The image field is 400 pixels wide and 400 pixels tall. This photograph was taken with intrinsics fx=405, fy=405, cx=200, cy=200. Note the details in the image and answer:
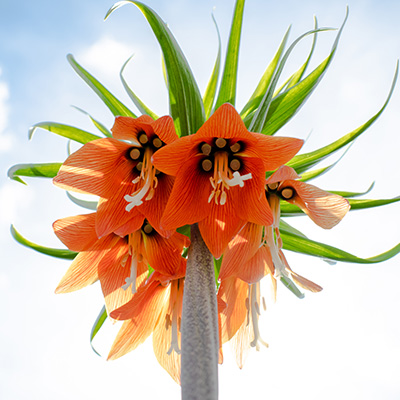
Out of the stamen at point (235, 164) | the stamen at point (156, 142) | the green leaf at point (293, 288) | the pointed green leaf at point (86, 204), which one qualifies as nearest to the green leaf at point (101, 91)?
the stamen at point (156, 142)

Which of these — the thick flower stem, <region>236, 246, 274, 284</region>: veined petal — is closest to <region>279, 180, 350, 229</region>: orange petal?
<region>236, 246, 274, 284</region>: veined petal

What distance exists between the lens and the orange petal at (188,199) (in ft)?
3.84

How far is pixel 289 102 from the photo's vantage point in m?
1.37

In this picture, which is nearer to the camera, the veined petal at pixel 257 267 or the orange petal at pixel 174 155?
the orange petal at pixel 174 155

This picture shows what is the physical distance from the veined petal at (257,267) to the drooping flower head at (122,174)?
0.95 ft

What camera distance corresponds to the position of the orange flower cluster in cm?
114

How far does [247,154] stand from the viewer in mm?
1245

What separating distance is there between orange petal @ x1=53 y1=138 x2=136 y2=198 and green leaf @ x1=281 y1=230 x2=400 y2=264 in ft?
2.05

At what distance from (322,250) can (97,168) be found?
33.2 inches

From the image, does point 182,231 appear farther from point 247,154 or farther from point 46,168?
point 46,168

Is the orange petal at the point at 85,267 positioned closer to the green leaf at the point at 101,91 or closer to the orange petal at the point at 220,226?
the orange petal at the point at 220,226

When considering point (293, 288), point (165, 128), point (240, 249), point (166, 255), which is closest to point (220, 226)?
point (240, 249)

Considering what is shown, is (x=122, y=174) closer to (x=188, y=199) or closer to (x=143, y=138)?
(x=143, y=138)

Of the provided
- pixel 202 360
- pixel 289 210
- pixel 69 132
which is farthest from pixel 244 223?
pixel 69 132
